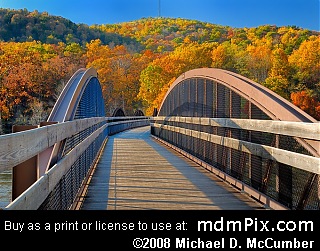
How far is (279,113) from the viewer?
5.13 meters

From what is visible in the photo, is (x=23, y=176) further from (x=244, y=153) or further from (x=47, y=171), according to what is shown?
(x=244, y=153)

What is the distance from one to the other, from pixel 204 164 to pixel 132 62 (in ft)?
243

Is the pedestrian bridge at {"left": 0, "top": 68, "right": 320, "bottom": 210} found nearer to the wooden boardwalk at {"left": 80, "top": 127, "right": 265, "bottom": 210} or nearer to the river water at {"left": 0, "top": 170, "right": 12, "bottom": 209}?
the wooden boardwalk at {"left": 80, "top": 127, "right": 265, "bottom": 210}

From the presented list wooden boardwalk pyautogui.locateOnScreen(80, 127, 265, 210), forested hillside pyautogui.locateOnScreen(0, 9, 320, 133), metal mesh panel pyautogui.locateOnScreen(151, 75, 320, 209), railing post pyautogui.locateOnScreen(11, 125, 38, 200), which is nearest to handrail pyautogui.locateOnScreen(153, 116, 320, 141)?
metal mesh panel pyautogui.locateOnScreen(151, 75, 320, 209)

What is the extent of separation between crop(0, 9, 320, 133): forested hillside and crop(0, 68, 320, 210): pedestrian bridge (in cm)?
3766

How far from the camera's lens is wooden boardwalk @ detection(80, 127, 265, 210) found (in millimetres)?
5449

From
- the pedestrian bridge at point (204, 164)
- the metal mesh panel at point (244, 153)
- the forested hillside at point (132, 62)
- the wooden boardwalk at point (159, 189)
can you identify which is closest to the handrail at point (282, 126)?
the pedestrian bridge at point (204, 164)

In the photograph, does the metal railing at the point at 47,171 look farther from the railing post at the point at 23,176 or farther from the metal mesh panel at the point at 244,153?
the metal mesh panel at the point at 244,153

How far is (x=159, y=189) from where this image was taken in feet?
21.6

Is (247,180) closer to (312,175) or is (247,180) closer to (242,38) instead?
(312,175)

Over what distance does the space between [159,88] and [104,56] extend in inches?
778

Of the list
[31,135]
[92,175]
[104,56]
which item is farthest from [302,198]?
[104,56]

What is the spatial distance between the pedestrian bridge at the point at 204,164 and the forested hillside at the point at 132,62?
37655mm

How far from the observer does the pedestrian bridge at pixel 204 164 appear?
3.86 metres
